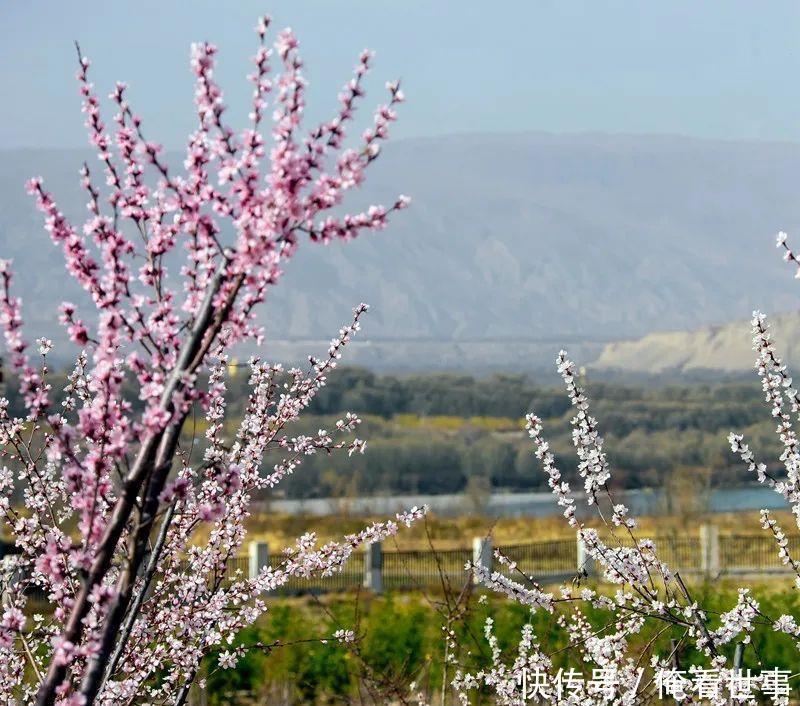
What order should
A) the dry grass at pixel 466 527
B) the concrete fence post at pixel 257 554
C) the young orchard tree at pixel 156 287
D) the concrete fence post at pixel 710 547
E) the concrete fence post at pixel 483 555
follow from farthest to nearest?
the dry grass at pixel 466 527
the concrete fence post at pixel 710 547
the concrete fence post at pixel 257 554
the concrete fence post at pixel 483 555
the young orchard tree at pixel 156 287

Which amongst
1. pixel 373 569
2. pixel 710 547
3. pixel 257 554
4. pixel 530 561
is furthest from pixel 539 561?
pixel 257 554

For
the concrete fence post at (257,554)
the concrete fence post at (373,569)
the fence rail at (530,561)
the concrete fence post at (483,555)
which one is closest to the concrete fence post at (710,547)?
the fence rail at (530,561)

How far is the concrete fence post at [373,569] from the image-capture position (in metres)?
21.1

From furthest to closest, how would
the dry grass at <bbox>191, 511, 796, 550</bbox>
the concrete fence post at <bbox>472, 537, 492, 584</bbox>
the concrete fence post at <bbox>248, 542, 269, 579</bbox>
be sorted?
the dry grass at <bbox>191, 511, 796, 550</bbox> < the concrete fence post at <bbox>248, 542, 269, 579</bbox> < the concrete fence post at <bbox>472, 537, 492, 584</bbox>

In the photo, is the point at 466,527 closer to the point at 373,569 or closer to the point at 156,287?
the point at 373,569

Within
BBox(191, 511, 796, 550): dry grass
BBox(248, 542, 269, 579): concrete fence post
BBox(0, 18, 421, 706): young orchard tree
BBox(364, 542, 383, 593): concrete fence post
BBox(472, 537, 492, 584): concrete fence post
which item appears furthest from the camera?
BBox(191, 511, 796, 550): dry grass

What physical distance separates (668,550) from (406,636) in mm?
14603

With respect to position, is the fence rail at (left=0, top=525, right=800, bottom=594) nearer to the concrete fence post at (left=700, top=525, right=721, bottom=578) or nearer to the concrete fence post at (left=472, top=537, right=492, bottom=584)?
the concrete fence post at (left=700, top=525, right=721, bottom=578)

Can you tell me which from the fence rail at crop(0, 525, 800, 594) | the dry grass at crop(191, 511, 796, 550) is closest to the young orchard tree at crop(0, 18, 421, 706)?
the fence rail at crop(0, 525, 800, 594)

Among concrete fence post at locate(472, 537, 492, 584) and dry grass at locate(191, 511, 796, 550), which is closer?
concrete fence post at locate(472, 537, 492, 584)

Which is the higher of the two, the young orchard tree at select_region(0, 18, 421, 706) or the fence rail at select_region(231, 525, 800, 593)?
the fence rail at select_region(231, 525, 800, 593)

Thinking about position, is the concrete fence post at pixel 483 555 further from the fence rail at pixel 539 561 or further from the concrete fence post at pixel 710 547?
the concrete fence post at pixel 710 547

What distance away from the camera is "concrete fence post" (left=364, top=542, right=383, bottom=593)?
69.4 feet

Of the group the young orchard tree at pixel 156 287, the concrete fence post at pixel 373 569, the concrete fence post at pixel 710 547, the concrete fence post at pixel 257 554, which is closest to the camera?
the young orchard tree at pixel 156 287
